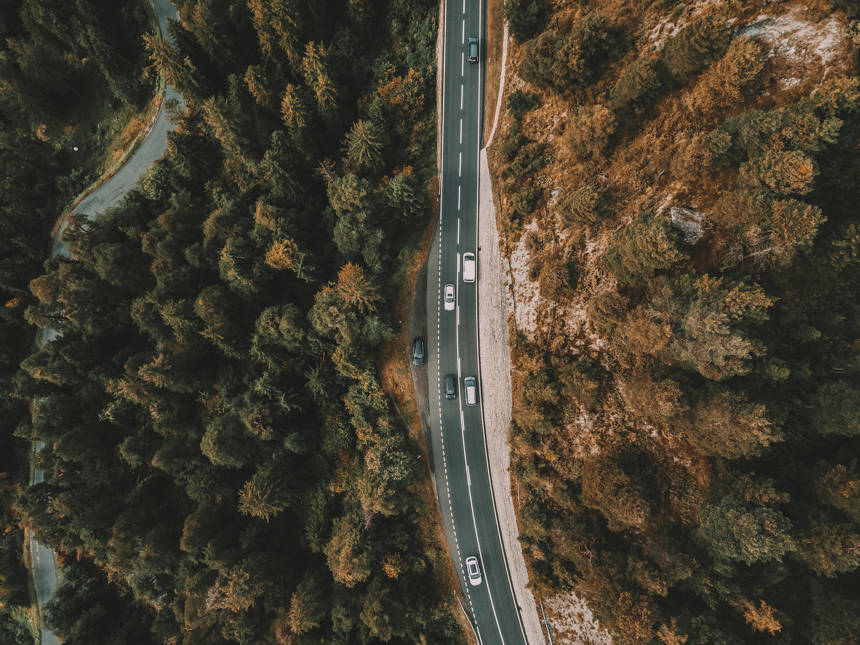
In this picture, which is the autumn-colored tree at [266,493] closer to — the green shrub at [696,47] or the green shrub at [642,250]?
the green shrub at [642,250]

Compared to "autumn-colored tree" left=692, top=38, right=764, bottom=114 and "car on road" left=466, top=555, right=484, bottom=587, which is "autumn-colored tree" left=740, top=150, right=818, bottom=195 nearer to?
"autumn-colored tree" left=692, top=38, right=764, bottom=114

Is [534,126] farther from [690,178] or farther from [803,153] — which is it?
[803,153]

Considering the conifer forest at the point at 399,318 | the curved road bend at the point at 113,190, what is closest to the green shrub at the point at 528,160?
the conifer forest at the point at 399,318

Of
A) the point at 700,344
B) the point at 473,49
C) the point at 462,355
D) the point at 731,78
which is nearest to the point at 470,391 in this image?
the point at 462,355

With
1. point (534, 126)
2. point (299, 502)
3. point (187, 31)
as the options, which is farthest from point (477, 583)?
point (187, 31)

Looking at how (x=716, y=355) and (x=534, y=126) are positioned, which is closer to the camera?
(x=716, y=355)

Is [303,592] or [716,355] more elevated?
[716,355]

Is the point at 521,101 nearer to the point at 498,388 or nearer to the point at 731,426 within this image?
the point at 498,388
